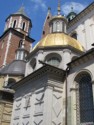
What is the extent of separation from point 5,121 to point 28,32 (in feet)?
67.8

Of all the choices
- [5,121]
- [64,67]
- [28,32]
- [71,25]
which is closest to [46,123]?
[64,67]

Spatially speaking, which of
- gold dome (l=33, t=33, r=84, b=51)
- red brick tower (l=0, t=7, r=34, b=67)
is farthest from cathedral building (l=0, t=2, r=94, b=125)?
red brick tower (l=0, t=7, r=34, b=67)

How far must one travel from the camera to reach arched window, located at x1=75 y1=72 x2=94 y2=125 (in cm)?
1093

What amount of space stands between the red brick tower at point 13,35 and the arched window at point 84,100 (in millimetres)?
19285

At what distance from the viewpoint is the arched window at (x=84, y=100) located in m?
10.9

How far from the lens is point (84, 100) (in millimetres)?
11625

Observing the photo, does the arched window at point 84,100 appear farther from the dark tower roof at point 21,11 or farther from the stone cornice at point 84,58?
the dark tower roof at point 21,11

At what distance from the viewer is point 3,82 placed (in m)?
21.1

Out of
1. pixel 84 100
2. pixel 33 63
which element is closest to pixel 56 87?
pixel 84 100

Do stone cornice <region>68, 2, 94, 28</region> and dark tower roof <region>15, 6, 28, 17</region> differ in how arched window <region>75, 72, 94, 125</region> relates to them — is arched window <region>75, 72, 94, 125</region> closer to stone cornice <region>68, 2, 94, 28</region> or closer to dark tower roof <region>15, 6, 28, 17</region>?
stone cornice <region>68, 2, 94, 28</region>

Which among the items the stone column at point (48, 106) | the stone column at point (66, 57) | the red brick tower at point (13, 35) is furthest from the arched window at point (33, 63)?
the red brick tower at point (13, 35)

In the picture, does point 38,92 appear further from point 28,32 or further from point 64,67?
point 28,32

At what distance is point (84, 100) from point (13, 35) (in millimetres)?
23256

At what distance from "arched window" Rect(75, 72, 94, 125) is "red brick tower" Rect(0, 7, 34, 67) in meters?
19.3
